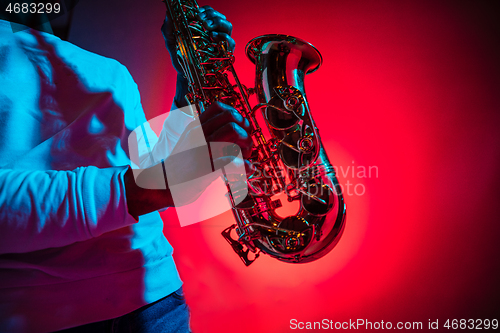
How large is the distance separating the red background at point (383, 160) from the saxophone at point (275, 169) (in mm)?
825

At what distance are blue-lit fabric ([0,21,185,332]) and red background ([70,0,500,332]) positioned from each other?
1.03 m

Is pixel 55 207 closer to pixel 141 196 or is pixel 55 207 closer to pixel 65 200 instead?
pixel 65 200

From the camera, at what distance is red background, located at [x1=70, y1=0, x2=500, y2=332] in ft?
5.13

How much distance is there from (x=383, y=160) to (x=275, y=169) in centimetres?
104

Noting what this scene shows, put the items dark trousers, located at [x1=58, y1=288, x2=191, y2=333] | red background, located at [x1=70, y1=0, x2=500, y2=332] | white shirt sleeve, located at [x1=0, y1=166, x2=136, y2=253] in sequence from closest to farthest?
white shirt sleeve, located at [x1=0, y1=166, x2=136, y2=253]
dark trousers, located at [x1=58, y1=288, x2=191, y2=333]
red background, located at [x1=70, y1=0, x2=500, y2=332]

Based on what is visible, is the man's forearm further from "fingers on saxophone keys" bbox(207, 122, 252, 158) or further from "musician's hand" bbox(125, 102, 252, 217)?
"fingers on saxophone keys" bbox(207, 122, 252, 158)

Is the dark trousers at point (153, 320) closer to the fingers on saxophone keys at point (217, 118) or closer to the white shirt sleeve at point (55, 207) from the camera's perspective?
the white shirt sleeve at point (55, 207)

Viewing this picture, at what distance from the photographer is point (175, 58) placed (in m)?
0.97

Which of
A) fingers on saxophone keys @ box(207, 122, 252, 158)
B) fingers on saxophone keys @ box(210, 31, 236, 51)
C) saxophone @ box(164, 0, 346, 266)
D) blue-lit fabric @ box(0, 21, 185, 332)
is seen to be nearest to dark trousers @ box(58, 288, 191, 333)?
blue-lit fabric @ box(0, 21, 185, 332)

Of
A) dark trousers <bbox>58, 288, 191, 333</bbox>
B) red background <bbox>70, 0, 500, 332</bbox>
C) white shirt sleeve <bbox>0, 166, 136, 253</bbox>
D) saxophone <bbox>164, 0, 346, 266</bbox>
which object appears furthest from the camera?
red background <bbox>70, 0, 500, 332</bbox>

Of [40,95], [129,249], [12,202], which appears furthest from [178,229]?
[12,202]

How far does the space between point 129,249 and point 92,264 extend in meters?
0.09

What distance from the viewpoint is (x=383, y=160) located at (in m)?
1.63

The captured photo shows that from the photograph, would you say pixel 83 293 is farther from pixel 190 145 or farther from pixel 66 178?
pixel 190 145
